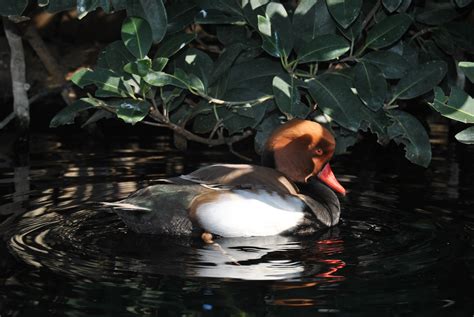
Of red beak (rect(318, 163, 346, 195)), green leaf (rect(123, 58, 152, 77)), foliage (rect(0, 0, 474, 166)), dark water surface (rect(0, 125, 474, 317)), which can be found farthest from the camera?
red beak (rect(318, 163, 346, 195))

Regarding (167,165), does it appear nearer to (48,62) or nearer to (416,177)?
(416,177)

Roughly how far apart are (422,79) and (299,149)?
2.77 feet

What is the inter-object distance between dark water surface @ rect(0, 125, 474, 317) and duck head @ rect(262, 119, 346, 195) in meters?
0.40

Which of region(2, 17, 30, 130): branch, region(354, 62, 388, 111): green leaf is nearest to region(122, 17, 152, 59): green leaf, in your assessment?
region(354, 62, 388, 111): green leaf

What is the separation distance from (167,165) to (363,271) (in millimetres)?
3353

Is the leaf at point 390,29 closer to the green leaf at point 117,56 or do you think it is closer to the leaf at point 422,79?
the leaf at point 422,79

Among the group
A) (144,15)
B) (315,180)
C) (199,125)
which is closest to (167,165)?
(199,125)

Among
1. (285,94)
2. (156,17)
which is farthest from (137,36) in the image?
(285,94)

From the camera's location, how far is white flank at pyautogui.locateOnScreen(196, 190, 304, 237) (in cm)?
549

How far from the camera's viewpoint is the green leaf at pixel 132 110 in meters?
5.41

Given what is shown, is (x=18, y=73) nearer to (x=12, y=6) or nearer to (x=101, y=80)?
(x=12, y=6)

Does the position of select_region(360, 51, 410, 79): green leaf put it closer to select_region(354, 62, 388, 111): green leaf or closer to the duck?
select_region(354, 62, 388, 111): green leaf

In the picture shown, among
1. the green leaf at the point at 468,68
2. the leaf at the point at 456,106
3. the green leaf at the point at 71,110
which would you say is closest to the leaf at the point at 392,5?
the leaf at the point at 456,106

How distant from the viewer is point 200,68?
5.82m
